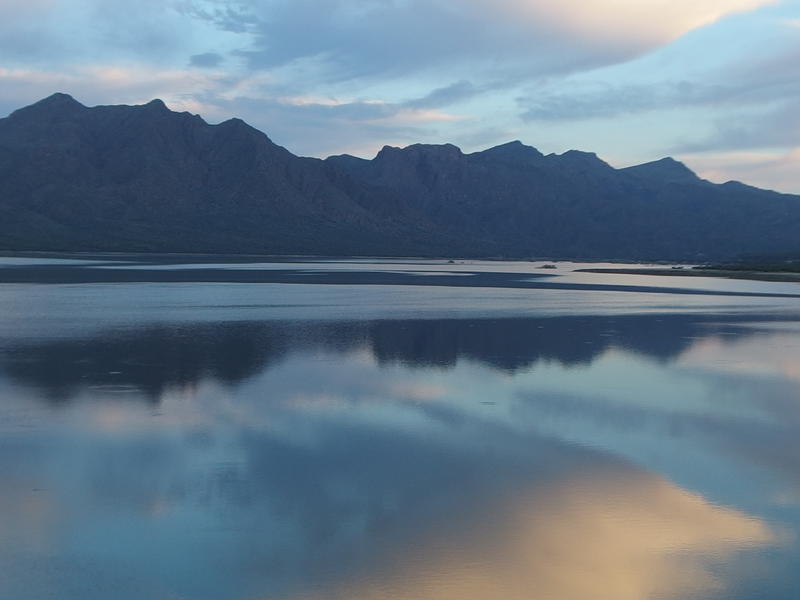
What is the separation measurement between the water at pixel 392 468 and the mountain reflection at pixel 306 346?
210 millimetres

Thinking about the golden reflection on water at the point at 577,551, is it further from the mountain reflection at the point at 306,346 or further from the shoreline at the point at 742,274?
the shoreline at the point at 742,274

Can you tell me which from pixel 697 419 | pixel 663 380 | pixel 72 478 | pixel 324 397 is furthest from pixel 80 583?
pixel 663 380

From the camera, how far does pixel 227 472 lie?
16.2m

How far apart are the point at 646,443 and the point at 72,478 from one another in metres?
12.3

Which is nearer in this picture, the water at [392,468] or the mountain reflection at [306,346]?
the water at [392,468]

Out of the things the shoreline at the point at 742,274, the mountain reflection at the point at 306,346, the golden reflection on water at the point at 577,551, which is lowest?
the shoreline at the point at 742,274

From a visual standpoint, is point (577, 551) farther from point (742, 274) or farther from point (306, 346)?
point (742, 274)

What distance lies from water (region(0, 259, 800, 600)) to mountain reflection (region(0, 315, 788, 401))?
0.69 ft

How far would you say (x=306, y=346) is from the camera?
3431cm

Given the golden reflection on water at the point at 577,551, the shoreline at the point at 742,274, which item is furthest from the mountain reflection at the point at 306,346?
the shoreline at the point at 742,274

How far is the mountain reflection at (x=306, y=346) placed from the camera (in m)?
26.4

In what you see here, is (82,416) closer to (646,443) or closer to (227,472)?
(227,472)

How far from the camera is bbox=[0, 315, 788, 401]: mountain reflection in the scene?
86.5 feet

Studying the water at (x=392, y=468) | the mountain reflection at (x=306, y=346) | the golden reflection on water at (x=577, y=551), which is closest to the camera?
the golden reflection on water at (x=577, y=551)
